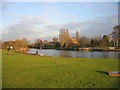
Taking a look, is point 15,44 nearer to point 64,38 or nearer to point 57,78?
point 57,78

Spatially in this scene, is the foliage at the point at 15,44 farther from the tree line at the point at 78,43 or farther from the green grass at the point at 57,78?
the green grass at the point at 57,78

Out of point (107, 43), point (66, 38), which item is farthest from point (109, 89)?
point (66, 38)

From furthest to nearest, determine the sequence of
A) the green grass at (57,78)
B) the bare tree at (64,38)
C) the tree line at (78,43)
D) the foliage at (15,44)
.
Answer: the bare tree at (64,38) → the tree line at (78,43) → the foliage at (15,44) → the green grass at (57,78)

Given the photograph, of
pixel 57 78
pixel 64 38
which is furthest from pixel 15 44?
pixel 64 38

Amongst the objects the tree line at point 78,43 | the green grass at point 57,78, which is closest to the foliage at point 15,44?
the tree line at point 78,43

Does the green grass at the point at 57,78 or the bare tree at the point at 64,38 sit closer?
the green grass at the point at 57,78

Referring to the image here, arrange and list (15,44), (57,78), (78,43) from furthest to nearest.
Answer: (78,43) → (15,44) → (57,78)

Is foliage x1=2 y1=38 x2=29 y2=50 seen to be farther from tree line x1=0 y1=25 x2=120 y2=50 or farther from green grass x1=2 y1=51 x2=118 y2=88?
green grass x1=2 y1=51 x2=118 y2=88

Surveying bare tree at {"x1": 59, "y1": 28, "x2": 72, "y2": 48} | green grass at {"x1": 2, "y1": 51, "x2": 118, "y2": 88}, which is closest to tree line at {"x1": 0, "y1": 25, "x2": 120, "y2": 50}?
bare tree at {"x1": 59, "y1": 28, "x2": 72, "y2": 48}

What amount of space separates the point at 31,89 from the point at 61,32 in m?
76.4

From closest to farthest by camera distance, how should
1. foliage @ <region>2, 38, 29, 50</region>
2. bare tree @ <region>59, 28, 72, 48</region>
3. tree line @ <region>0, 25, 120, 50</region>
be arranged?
foliage @ <region>2, 38, 29, 50</region> < tree line @ <region>0, 25, 120, 50</region> < bare tree @ <region>59, 28, 72, 48</region>

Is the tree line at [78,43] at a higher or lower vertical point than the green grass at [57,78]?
higher

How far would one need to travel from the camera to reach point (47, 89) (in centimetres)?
377

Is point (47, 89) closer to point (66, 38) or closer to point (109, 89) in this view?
point (109, 89)
